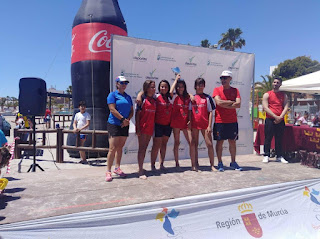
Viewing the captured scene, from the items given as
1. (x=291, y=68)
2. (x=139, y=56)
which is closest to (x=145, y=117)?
(x=139, y=56)

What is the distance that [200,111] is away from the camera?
424 centimetres

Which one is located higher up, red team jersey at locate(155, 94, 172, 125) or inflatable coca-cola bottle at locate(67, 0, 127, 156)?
inflatable coca-cola bottle at locate(67, 0, 127, 156)

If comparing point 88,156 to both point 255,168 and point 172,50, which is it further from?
point 255,168

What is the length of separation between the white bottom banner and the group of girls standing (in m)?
1.19

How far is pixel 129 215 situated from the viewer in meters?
2.55

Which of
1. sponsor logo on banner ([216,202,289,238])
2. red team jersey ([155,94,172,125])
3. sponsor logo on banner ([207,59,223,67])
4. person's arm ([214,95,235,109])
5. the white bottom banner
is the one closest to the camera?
the white bottom banner

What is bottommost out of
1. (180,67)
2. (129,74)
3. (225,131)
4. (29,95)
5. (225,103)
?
(225,131)

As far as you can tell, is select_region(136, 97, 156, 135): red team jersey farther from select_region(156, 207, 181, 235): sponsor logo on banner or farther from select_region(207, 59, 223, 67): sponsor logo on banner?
select_region(207, 59, 223, 67): sponsor logo on banner

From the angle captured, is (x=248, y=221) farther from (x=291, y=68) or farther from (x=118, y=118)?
(x=291, y=68)

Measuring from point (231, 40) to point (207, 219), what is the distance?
46607 millimetres

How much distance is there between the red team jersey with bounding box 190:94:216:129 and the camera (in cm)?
423

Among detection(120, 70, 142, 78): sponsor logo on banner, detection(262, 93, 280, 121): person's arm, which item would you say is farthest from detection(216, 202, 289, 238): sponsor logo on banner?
→ detection(120, 70, 142, 78): sponsor logo on banner

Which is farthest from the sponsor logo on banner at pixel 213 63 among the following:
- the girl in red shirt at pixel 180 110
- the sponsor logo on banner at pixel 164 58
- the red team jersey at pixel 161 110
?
the red team jersey at pixel 161 110

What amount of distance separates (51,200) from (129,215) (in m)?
1.05
